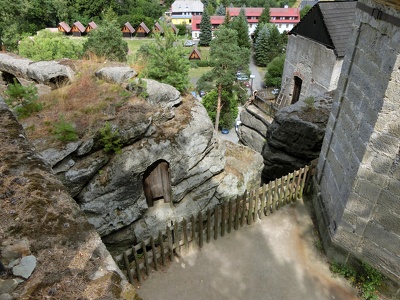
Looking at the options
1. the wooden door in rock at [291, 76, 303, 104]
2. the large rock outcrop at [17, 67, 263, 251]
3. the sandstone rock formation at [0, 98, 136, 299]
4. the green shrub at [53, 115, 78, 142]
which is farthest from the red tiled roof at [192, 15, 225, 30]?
the sandstone rock formation at [0, 98, 136, 299]

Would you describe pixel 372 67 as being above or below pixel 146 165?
above

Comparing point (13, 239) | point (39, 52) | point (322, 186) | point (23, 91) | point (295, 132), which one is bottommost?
point (39, 52)

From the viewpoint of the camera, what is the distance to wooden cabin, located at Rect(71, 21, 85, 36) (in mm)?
67169

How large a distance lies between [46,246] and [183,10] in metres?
88.1

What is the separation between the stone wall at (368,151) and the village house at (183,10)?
270ft

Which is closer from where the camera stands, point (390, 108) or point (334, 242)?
point (390, 108)

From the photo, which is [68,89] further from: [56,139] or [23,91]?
[56,139]

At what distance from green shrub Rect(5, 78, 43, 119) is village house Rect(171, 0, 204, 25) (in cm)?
7960

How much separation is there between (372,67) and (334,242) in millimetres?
3501

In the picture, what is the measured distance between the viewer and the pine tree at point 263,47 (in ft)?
179

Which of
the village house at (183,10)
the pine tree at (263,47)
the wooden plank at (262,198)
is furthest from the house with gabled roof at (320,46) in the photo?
the village house at (183,10)

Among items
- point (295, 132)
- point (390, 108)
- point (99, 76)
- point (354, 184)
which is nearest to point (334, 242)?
point (354, 184)

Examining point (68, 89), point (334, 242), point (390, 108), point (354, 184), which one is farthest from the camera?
point (68, 89)

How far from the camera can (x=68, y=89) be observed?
9.37 metres
